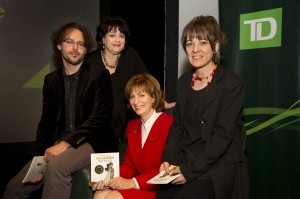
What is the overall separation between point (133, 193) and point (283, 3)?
2.16 m

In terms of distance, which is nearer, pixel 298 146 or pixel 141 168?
pixel 141 168

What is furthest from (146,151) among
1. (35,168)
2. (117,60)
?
(117,60)

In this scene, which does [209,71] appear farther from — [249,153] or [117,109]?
[249,153]

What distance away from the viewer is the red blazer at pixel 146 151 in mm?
2650

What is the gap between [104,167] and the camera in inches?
102

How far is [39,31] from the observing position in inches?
246

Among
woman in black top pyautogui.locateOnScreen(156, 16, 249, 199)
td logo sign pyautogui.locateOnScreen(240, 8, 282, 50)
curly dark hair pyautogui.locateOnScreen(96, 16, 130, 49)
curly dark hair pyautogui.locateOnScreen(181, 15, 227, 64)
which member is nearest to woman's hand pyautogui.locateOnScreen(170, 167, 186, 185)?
woman in black top pyautogui.locateOnScreen(156, 16, 249, 199)

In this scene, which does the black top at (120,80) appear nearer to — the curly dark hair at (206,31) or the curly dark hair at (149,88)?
the curly dark hair at (149,88)

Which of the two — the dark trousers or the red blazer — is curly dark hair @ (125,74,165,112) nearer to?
the red blazer

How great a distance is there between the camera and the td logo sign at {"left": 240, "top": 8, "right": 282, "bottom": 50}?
137 inches

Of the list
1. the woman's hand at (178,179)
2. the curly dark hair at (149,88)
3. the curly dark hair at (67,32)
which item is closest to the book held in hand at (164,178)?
the woman's hand at (178,179)

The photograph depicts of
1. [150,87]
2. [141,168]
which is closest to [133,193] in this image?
[141,168]

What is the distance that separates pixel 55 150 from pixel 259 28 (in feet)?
7.05

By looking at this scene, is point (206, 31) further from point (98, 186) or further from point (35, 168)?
point (35, 168)
